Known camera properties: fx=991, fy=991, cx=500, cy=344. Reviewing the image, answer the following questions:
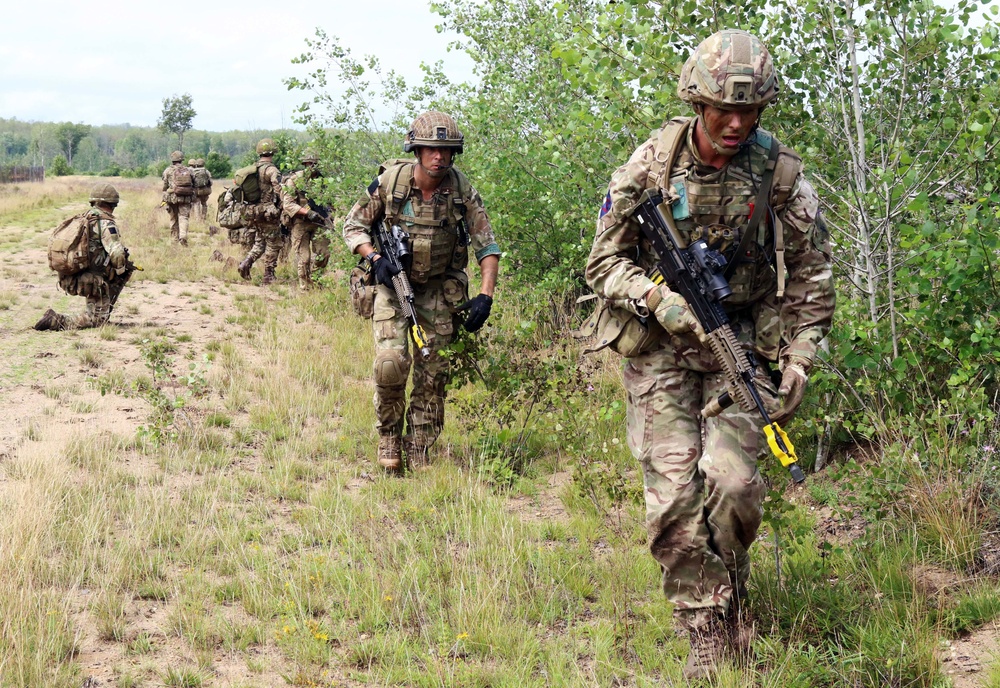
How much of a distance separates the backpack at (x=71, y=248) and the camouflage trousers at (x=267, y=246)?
387 cm

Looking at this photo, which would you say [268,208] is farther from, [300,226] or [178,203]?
[178,203]

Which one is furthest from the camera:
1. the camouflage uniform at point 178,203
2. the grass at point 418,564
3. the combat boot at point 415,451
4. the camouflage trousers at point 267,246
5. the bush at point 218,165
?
the bush at point 218,165

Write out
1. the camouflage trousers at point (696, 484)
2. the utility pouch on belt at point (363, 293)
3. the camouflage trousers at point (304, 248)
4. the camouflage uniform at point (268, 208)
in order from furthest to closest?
the camouflage uniform at point (268, 208) → the camouflage trousers at point (304, 248) → the utility pouch on belt at point (363, 293) → the camouflage trousers at point (696, 484)

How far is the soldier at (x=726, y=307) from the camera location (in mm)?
3414

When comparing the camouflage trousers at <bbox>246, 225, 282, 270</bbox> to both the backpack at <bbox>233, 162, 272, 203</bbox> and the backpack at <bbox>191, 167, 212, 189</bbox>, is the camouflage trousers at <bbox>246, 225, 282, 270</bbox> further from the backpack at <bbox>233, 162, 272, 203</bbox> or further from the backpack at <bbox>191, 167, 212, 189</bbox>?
the backpack at <bbox>191, 167, 212, 189</bbox>

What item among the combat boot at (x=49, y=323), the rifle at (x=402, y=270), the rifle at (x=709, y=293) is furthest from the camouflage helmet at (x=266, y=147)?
the rifle at (x=709, y=293)

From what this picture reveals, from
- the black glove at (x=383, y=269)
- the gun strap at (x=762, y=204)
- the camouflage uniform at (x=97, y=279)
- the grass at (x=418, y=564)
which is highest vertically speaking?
the gun strap at (x=762, y=204)

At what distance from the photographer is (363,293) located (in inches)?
261

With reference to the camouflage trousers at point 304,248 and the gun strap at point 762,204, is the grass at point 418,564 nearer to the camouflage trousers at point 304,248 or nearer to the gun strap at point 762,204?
the gun strap at point 762,204

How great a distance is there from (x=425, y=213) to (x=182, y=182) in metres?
13.8

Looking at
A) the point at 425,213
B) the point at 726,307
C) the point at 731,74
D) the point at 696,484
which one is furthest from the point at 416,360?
the point at 731,74

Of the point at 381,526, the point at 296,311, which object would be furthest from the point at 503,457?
the point at 296,311

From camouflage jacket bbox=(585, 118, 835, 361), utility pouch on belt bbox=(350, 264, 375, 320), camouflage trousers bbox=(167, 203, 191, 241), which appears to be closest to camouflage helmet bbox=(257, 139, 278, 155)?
camouflage trousers bbox=(167, 203, 191, 241)

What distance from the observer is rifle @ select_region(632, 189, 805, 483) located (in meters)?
3.34
